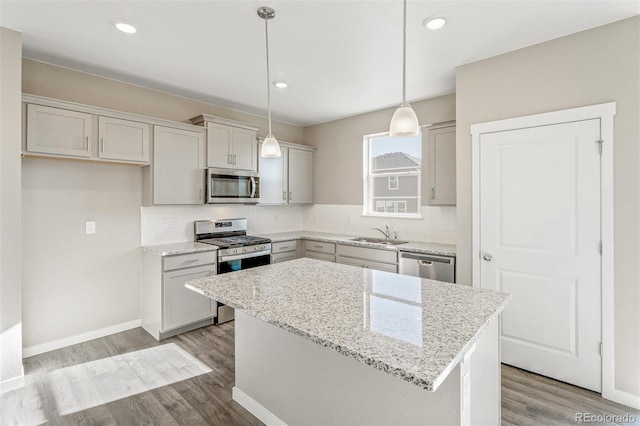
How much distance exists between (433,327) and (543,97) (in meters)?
2.35

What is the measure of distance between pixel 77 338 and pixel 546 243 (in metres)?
4.45

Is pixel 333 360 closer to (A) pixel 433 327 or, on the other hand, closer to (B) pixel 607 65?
(A) pixel 433 327

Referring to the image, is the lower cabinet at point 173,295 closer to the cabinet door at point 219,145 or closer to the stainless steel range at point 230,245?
the stainless steel range at point 230,245

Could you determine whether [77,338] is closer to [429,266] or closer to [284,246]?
[284,246]

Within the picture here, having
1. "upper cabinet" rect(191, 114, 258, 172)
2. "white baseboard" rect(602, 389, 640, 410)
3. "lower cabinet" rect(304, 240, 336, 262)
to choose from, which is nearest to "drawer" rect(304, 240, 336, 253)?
"lower cabinet" rect(304, 240, 336, 262)

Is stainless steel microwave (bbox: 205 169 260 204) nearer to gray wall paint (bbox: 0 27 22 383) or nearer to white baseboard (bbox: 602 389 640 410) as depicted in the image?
gray wall paint (bbox: 0 27 22 383)

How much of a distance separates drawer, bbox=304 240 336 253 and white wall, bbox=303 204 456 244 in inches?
24.4

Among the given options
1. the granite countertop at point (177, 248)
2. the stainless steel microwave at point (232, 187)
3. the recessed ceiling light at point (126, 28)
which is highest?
the recessed ceiling light at point (126, 28)

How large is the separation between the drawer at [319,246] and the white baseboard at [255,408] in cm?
228

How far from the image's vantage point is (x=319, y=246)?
4477 mm

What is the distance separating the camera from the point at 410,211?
433 centimetres

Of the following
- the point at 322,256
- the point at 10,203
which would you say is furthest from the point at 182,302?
the point at 322,256

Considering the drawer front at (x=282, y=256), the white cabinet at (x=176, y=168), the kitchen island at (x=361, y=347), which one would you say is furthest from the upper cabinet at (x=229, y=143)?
the kitchen island at (x=361, y=347)

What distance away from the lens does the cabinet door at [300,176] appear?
4969 mm
